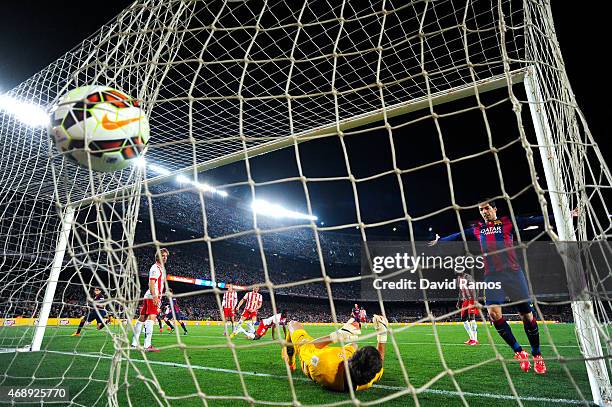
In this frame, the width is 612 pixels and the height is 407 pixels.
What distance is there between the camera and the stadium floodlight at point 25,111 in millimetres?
4168

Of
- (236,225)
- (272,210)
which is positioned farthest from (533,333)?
(236,225)

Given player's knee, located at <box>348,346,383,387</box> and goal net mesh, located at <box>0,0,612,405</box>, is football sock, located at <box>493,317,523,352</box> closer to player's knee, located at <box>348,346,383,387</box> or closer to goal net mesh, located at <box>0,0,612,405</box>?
goal net mesh, located at <box>0,0,612,405</box>

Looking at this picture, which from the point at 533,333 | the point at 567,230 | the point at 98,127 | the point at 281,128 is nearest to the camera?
the point at 98,127

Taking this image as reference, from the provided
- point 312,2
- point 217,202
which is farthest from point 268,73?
point 217,202

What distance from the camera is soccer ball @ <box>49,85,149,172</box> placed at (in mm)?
1855

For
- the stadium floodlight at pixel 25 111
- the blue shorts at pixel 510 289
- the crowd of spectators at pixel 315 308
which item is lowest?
the crowd of spectators at pixel 315 308

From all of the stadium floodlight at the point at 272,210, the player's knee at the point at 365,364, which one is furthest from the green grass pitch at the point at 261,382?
the stadium floodlight at the point at 272,210

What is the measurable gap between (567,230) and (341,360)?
168 cm

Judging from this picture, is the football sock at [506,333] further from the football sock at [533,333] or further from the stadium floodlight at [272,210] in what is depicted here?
the stadium floodlight at [272,210]

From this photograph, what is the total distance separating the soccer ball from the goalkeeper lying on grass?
1421 mm

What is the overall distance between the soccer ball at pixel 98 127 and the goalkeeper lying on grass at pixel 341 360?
1.42 metres

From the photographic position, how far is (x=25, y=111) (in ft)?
13.8

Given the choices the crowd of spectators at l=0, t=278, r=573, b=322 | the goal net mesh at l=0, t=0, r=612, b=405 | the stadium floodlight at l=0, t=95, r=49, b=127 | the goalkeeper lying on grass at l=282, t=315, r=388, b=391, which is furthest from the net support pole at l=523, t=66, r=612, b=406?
the crowd of spectators at l=0, t=278, r=573, b=322

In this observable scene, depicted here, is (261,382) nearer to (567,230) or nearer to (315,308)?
(567,230)
